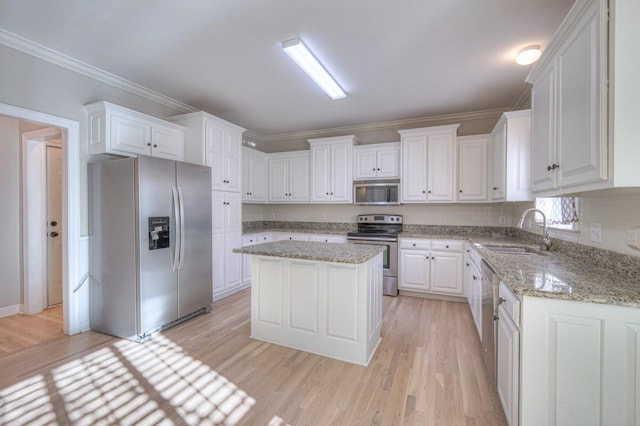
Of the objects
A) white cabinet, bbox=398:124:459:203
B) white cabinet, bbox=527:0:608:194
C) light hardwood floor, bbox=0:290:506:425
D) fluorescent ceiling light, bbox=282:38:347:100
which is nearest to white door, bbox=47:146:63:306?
light hardwood floor, bbox=0:290:506:425

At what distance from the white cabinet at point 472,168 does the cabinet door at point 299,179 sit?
253cm

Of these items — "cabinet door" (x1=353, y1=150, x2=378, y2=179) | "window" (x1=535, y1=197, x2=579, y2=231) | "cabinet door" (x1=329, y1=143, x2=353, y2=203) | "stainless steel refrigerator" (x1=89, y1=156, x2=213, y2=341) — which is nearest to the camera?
"window" (x1=535, y1=197, x2=579, y2=231)

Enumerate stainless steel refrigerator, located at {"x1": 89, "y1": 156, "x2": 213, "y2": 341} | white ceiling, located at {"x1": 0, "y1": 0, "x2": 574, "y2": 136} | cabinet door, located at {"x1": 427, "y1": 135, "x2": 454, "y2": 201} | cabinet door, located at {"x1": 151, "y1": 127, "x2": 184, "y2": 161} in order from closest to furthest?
white ceiling, located at {"x1": 0, "y1": 0, "x2": 574, "y2": 136}
stainless steel refrigerator, located at {"x1": 89, "y1": 156, "x2": 213, "y2": 341}
cabinet door, located at {"x1": 151, "y1": 127, "x2": 184, "y2": 161}
cabinet door, located at {"x1": 427, "y1": 135, "x2": 454, "y2": 201}

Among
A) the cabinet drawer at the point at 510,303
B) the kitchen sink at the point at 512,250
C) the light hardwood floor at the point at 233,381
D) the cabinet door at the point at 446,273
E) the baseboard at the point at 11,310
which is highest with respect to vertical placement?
the kitchen sink at the point at 512,250

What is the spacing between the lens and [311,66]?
283 centimetres

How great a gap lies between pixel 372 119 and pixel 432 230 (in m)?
2.10

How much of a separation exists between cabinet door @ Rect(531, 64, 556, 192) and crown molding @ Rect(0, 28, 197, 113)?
158 inches

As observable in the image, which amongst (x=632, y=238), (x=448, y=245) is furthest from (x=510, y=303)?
(x=448, y=245)

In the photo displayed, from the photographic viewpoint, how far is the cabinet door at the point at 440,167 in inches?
160

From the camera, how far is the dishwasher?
1.87 meters

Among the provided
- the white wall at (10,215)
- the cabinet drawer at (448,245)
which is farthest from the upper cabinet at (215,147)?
the cabinet drawer at (448,245)

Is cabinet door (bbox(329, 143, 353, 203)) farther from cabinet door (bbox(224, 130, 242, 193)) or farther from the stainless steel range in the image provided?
cabinet door (bbox(224, 130, 242, 193))

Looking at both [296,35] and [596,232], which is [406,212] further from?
[296,35]

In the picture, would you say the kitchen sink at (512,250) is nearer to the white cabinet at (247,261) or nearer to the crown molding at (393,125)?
the crown molding at (393,125)
